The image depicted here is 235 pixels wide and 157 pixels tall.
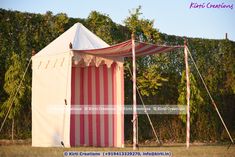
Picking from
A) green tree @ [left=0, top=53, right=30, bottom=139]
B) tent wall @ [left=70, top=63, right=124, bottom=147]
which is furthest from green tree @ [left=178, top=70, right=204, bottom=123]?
green tree @ [left=0, top=53, right=30, bottom=139]

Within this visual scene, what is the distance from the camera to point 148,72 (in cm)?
1033

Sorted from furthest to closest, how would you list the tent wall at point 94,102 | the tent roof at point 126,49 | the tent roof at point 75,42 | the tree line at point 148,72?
the tree line at point 148,72
the tent wall at point 94,102
the tent roof at point 75,42
the tent roof at point 126,49

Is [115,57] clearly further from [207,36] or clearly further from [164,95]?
[207,36]

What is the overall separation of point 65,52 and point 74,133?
1914mm

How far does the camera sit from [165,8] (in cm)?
842

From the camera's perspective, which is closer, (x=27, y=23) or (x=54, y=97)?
(x=54, y=97)

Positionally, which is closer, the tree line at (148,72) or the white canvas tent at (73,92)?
the white canvas tent at (73,92)

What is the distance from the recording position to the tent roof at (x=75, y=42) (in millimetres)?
7832

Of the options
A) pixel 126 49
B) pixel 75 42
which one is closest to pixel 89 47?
pixel 75 42

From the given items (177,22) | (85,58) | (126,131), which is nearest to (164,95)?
(126,131)

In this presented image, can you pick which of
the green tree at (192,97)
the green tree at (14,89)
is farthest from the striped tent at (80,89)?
the green tree at (192,97)

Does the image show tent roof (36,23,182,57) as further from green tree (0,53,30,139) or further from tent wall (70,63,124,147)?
green tree (0,53,30,139)

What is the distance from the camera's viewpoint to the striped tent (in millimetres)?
7508

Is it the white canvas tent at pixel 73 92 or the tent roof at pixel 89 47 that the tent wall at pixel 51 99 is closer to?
the white canvas tent at pixel 73 92
